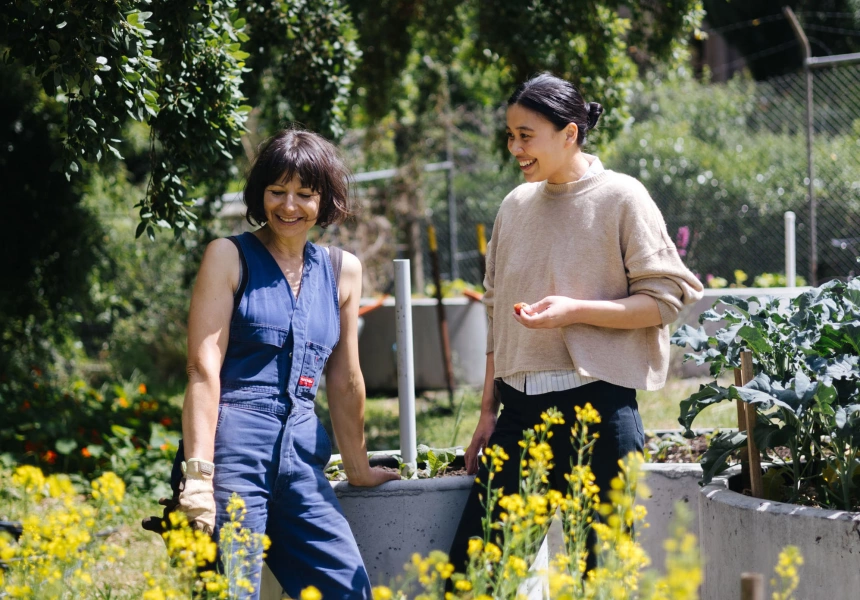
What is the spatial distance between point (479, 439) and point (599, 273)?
63cm

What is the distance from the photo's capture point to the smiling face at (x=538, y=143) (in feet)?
8.43

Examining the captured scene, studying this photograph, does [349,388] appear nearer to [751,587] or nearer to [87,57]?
[87,57]

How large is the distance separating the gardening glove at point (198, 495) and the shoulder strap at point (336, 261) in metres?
0.66

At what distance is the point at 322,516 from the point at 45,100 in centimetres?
588

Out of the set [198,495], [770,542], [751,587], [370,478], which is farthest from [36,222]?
[751,587]

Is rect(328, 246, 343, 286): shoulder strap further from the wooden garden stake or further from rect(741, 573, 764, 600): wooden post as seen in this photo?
rect(741, 573, 764, 600): wooden post

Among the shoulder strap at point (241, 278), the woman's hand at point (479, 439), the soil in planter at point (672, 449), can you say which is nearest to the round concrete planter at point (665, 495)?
the soil in planter at point (672, 449)

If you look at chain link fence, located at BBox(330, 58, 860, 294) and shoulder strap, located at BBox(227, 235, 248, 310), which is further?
chain link fence, located at BBox(330, 58, 860, 294)

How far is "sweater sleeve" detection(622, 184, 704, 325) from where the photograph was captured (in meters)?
2.53

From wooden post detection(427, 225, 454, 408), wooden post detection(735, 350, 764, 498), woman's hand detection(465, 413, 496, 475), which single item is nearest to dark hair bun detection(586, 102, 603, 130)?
wooden post detection(735, 350, 764, 498)

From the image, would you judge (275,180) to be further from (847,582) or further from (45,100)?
(45,100)

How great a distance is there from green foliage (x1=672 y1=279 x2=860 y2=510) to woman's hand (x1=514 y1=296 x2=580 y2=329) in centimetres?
52

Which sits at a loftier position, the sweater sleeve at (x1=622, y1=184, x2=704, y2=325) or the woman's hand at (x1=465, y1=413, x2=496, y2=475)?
the sweater sleeve at (x1=622, y1=184, x2=704, y2=325)

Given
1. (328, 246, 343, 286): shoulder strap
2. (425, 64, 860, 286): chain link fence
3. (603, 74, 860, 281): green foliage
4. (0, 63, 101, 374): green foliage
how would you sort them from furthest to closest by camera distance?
(603, 74, 860, 281): green foliage → (425, 64, 860, 286): chain link fence → (0, 63, 101, 374): green foliage → (328, 246, 343, 286): shoulder strap
